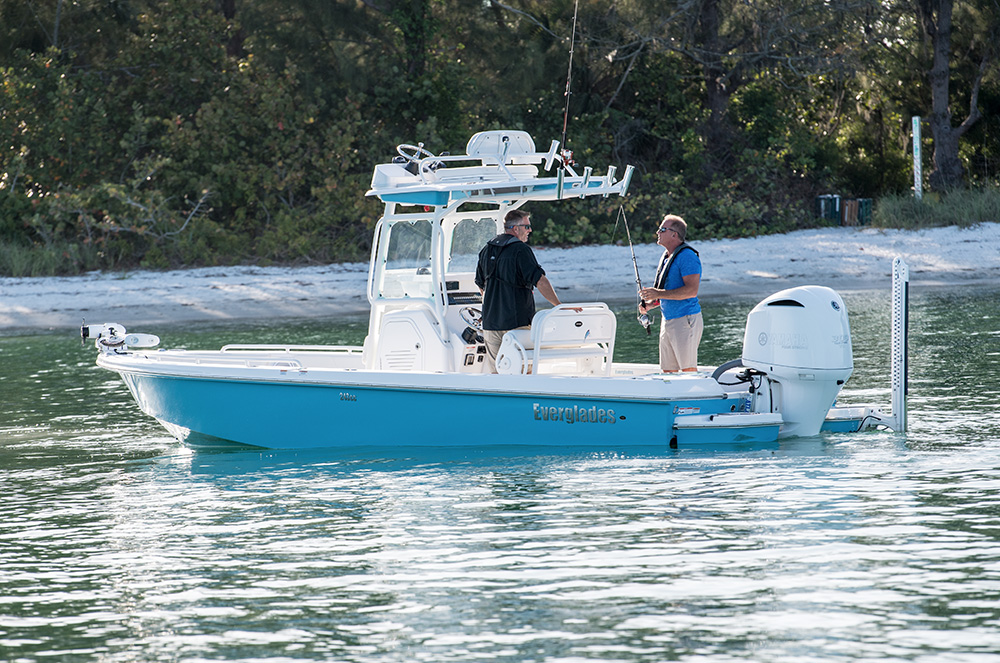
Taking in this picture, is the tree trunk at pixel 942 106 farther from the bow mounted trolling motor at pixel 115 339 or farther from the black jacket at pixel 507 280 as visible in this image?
the bow mounted trolling motor at pixel 115 339

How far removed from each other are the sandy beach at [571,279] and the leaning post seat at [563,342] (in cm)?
1012

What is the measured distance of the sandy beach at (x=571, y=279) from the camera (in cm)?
1861

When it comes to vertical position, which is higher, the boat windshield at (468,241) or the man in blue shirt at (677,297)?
the boat windshield at (468,241)

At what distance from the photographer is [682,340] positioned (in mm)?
8453

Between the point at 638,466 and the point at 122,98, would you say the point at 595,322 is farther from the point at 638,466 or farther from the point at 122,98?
the point at 122,98

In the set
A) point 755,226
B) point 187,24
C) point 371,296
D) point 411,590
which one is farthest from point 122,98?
point 411,590

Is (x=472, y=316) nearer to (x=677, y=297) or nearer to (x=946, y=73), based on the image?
(x=677, y=297)

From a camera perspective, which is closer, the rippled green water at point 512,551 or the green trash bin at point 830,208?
the rippled green water at point 512,551

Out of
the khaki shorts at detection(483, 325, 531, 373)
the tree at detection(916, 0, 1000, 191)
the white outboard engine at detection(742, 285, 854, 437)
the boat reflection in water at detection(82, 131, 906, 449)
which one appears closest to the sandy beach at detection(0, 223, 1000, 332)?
the tree at detection(916, 0, 1000, 191)

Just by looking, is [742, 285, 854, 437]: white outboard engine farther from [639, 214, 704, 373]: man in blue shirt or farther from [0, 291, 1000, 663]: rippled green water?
[639, 214, 704, 373]: man in blue shirt

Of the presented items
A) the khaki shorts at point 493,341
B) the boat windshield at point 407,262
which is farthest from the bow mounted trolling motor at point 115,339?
the khaki shorts at point 493,341

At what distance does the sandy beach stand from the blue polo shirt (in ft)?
33.0

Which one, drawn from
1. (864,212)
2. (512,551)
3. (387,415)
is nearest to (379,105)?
(864,212)

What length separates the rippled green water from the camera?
493cm
